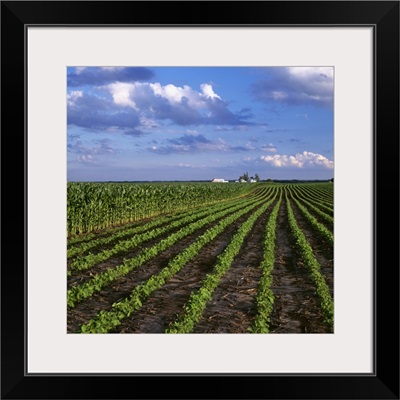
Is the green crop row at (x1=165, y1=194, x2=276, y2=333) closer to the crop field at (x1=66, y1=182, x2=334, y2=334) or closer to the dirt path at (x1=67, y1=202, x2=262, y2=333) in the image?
the crop field at (x1=66, y1=182, x2=334, y2=334)

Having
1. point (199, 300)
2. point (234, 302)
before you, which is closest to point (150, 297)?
point (199, 300)

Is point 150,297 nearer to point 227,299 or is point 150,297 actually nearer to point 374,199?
point 227,299

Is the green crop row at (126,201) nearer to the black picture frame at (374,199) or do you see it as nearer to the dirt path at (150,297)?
the dirt path at (150,297)

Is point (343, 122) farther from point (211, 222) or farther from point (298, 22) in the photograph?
point (211, 222)

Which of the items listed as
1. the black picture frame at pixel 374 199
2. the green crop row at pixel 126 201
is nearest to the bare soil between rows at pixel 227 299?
the black picture frame at pixel 374 199

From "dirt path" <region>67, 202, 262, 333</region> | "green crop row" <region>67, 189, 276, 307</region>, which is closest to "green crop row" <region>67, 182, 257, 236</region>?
"green crop row" <region>67, 189, 276, 307</region>
